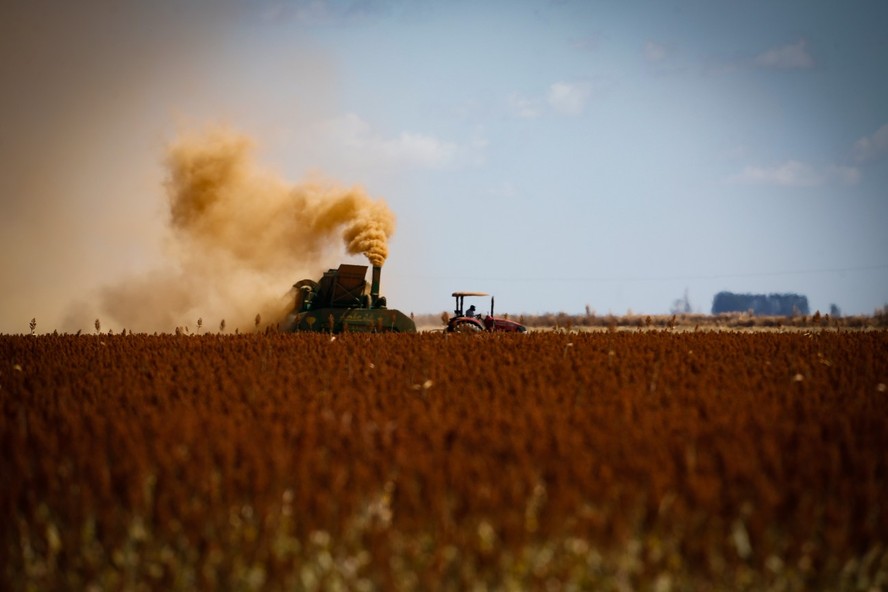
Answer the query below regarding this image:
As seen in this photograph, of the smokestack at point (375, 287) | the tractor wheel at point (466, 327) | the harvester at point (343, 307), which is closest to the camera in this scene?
the tractor wheel at point (466, 327)

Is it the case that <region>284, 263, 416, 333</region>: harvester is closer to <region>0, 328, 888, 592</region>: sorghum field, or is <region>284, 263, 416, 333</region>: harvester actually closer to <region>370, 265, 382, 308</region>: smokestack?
<region>370, 265, 382, 308</region>: smokestack

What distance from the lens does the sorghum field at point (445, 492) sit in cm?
618

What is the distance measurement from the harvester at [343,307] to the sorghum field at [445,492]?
16555mm

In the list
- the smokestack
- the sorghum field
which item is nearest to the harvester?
the smokestack

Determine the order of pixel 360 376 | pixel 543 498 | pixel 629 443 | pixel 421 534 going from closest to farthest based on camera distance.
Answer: pixel 421 534, pixel 543 498, pixel 629 443, pixel 360 376

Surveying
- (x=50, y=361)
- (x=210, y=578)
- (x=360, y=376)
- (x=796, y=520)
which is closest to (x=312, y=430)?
(x=210, y=578)

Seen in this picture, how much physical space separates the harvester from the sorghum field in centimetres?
1655

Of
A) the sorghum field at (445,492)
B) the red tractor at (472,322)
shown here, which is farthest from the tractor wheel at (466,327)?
the sorghum field at (445,492)

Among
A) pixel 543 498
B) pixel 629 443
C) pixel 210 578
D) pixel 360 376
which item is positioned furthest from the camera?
pixel 360 376

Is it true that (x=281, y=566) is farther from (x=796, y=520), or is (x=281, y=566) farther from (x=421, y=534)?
(x=796, y=520)

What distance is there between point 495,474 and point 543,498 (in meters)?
0.42

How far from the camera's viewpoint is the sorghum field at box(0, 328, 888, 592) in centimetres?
618

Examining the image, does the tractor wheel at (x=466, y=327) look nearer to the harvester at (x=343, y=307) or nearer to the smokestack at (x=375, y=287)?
the harvester at (x=343, y=307)

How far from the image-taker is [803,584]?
20.6ft
